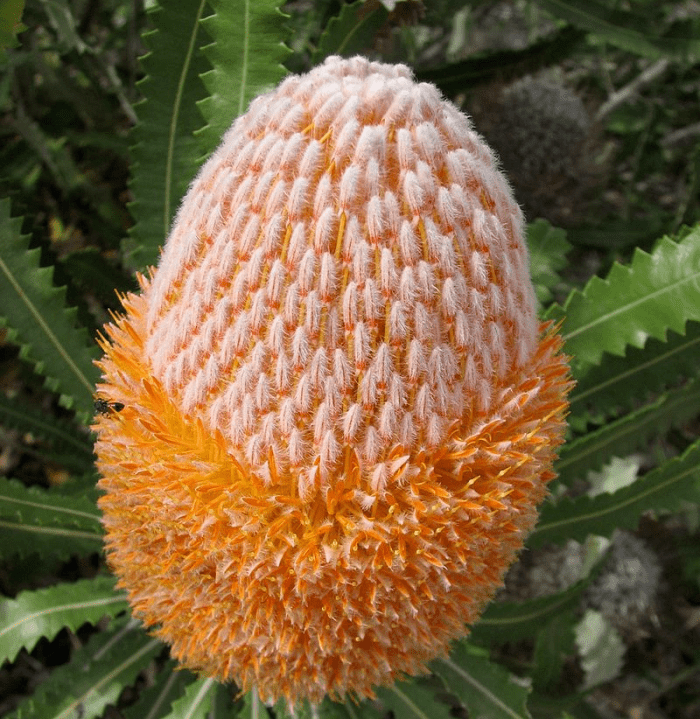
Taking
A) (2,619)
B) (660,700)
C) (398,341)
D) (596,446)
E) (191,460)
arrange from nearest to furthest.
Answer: (398,341) → (191,460) → (2,619) → (596,446) → (660,700)

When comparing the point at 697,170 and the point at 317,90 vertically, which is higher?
the point at 317,90

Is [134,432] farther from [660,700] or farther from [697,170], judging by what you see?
[660,700]

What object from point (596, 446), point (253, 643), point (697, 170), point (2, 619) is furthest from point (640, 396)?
point (2, 619)

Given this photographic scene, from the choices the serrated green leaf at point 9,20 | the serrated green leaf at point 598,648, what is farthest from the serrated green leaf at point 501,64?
the serrated green leaf at point 598,648

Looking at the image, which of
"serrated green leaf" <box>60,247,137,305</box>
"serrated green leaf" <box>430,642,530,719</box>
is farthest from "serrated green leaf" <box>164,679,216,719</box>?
"serrated green leaf" <box>60,247,137,305</box>

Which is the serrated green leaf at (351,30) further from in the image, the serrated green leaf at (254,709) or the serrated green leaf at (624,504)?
the serrated green leaf at (254,709)

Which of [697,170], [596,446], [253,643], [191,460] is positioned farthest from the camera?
[697,170]

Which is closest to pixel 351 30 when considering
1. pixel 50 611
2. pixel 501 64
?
pixel 501 64
